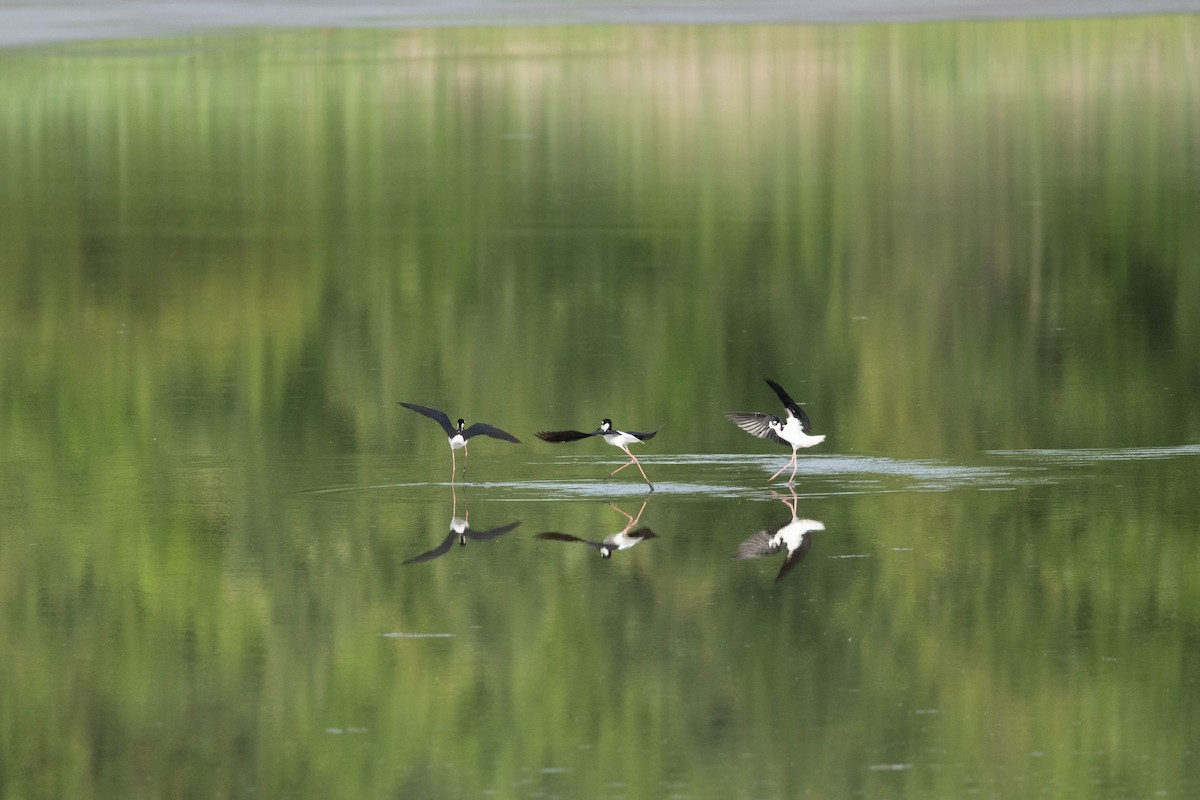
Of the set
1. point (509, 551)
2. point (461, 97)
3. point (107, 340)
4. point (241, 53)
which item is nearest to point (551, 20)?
point (241, 53)

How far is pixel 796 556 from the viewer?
36.8 feet

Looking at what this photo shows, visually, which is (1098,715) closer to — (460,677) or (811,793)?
(811,793)

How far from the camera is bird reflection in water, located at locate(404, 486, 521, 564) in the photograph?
37.2 ft

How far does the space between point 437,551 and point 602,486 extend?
1.63 meters

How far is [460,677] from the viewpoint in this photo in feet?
31.3

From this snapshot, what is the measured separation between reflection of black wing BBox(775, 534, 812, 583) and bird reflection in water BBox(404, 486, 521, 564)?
1.42 m

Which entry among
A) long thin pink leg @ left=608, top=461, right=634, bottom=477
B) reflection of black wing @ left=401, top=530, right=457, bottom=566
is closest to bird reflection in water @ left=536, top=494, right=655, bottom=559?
reflection of black wing @ left=401, top=530, right=457, bottom=566

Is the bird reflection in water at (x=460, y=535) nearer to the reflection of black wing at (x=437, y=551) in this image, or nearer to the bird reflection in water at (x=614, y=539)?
the reflection of black wing at (x=437, y=551)

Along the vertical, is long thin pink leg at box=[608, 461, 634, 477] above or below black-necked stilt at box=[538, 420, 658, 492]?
below

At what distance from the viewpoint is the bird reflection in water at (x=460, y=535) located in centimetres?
1134

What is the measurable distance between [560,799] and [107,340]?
38.0 feet

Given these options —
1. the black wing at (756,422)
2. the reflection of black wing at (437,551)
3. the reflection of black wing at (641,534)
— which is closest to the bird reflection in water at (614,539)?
the reflection of black wing at (641,534)

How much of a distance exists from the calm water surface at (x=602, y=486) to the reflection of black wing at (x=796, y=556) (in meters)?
0.03

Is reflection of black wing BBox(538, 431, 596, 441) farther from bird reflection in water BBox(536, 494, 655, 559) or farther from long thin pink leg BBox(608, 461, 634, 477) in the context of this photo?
long thin pink leg BBox(608, 461, 634, 477)
